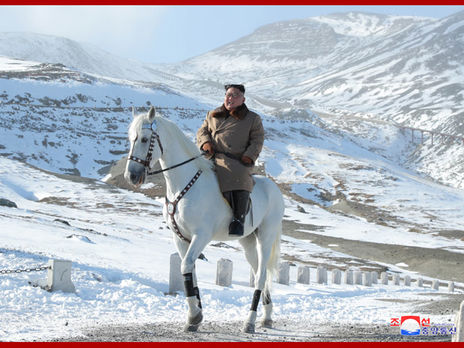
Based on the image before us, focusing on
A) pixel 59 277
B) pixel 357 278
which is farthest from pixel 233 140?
pixel 357 278

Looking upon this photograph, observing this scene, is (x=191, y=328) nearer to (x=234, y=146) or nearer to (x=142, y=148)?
(x=142, y=148)

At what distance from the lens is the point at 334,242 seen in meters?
61.8

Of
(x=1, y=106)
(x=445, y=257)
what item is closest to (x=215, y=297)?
(x=445, y=257)

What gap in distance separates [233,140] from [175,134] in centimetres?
117

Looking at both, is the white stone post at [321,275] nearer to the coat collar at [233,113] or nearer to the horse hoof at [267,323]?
the horse hoof at [267,323]

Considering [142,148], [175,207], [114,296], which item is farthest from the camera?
[114,296]

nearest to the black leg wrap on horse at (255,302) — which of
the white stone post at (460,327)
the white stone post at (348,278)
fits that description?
the white stone post at (460,327)

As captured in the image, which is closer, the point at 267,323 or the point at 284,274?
the point at 267,323

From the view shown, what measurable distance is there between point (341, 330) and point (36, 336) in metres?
5.45

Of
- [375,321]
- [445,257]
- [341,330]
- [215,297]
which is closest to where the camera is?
[341,330]

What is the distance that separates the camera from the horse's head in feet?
32.6

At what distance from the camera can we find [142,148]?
10.1 m

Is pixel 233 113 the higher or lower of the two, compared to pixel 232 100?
lower

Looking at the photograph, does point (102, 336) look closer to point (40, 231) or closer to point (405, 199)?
point (40, 231)
